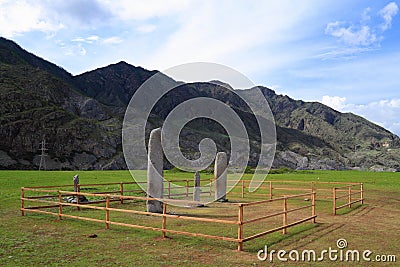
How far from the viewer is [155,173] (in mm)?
16734

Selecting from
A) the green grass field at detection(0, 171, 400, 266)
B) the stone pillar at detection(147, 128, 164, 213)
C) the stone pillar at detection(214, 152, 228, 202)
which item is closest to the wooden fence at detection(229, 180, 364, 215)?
the stone pillar at detection(214, 152, 228, 202)

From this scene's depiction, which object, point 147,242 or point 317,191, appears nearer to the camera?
point 147,242

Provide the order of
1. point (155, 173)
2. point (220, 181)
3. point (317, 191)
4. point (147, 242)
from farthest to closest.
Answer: point (317, 191)
point (220, 181)
point (155, 173)
point (147, 242)

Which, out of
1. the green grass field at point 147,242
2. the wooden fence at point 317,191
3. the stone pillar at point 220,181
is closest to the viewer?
the green grass field at point 147,242

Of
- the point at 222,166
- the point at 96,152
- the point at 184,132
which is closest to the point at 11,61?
the point at 184,132

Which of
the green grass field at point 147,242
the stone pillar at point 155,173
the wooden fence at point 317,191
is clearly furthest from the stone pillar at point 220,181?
the green grass field at point 147,242

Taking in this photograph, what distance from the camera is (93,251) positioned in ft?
32.7

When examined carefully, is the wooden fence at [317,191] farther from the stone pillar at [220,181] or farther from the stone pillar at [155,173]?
the stone pillar at [155,173]

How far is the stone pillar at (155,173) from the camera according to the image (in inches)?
658

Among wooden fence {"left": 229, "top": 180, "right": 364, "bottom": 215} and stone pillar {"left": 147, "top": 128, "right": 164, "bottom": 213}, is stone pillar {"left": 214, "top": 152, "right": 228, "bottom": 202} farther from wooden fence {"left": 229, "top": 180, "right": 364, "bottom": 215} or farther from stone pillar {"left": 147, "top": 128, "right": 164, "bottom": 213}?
stone pillar {"left": 147, "top": 128, "right": 164, "bottom": 213}

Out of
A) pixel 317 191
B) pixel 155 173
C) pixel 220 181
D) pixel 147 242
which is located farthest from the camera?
pixel 317 191

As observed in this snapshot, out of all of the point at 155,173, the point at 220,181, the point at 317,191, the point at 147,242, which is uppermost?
the point at 155,173

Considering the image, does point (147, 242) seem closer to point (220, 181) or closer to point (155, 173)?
point (155, 173)

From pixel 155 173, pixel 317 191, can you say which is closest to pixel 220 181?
pixel 155 173
